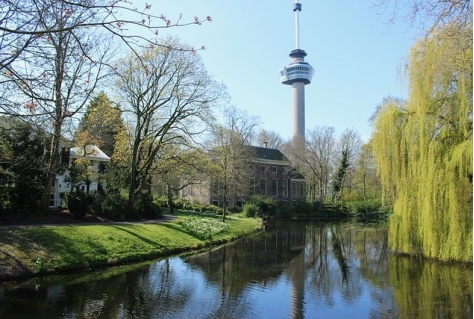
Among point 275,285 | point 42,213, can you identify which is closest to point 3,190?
point 42,213

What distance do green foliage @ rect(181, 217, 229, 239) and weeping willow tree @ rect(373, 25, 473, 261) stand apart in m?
10.3

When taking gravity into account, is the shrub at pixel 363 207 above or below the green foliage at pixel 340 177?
below

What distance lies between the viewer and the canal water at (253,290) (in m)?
9.88

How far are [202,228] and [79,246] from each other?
9507 millimetres

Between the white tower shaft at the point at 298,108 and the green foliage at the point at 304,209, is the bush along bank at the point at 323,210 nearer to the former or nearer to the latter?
the green foliage at the point at 304,209

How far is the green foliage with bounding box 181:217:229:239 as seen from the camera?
2291cm

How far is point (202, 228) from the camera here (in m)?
23.9

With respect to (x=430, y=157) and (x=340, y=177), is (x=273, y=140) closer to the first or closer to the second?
(x=340, y=177)

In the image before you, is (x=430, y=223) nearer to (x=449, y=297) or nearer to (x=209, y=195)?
(x=449, y=297)

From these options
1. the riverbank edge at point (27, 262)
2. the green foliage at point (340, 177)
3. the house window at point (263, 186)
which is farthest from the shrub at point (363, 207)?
the riverbank edge at point (27, 262)

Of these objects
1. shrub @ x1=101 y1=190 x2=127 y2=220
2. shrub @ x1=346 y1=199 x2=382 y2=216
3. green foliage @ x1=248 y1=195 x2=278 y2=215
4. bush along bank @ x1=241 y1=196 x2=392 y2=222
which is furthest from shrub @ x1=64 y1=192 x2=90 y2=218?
shrub @ x1=346 y1=199 x2=382 y2=216

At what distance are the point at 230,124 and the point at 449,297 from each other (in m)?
25.9

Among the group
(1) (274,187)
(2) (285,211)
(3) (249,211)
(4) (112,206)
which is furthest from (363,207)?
(4) (112,206)

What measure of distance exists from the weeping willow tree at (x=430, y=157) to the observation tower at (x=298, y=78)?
3172 inches
